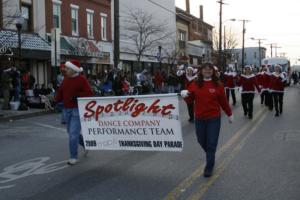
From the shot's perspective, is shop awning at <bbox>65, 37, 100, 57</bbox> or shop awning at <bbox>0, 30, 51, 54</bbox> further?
shop awning at <bbox>65, 37, 100, 57</bbox>

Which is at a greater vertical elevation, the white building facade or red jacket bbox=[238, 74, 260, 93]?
the white building facade

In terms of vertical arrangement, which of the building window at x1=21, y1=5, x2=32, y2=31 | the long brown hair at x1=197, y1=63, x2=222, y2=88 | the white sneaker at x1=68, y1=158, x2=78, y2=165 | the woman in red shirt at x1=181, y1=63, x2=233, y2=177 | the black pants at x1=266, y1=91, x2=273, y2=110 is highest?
the building window at x1=21, y1=5, x2=32, y2=31

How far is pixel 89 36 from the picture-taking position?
34500 millimetres

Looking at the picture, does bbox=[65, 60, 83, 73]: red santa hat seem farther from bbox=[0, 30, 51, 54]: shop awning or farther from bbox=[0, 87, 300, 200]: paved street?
bbox=[0, 30, 51, 54]: shop awning

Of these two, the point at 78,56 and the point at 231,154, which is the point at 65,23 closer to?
the point at 78,56

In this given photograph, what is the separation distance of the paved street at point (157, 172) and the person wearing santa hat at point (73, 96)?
37 centimetres

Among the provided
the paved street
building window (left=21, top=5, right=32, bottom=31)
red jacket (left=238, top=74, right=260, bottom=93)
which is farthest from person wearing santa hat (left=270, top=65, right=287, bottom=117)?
building window (left=21, top=5, right=32, bottom=31)

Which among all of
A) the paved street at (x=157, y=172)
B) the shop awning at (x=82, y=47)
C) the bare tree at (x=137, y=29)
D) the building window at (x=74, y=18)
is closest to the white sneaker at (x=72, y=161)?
the paved street at (x=157, y=172)

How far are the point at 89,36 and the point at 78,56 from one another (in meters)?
4.50

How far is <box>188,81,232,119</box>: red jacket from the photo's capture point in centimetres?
755

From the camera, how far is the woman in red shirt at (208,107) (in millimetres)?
7543

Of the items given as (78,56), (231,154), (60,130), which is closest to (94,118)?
(231,154)

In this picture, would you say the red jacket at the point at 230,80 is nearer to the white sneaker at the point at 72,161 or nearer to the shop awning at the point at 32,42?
the shop awning at the point at 32,42

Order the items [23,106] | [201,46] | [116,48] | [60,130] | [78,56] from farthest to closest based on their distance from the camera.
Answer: [201,46] → [78,56] → [116,48] → [23,106] → [60,130]
